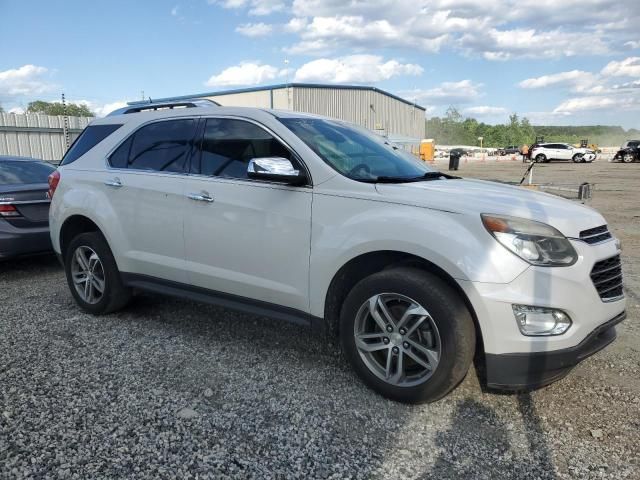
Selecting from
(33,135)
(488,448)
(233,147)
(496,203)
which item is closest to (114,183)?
(233,147)

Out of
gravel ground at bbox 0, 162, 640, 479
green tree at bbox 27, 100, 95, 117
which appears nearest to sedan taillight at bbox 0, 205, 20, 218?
gravel ground at bbox 0, 162, 640, 479

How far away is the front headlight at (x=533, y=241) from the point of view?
9.04ft

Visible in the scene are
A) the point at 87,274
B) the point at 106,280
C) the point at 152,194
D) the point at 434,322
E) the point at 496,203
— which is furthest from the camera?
the point at 87,274

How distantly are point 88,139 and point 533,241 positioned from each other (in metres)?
4.08

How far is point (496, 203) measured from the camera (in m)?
3.00

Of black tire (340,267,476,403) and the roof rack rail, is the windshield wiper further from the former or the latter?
the roof rack rail

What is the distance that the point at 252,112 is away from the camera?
3.89 metres

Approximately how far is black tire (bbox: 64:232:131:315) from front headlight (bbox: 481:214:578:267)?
3.27 metres

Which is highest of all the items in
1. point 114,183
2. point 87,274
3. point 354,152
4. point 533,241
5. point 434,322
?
point 354,152

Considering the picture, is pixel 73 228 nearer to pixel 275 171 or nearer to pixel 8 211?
pixel 8 211

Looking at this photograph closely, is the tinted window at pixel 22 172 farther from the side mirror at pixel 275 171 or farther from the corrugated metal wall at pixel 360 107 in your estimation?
the corrugated metal wall at pixel 360 107

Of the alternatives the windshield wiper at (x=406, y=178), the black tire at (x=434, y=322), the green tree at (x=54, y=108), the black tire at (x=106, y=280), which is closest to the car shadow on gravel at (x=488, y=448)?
the black tire at (x=434, y=322)

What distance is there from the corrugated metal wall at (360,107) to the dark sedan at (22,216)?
3077cm

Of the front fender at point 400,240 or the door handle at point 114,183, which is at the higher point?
the door handle at point 114,183
